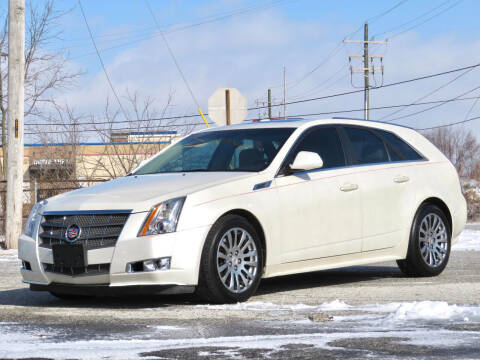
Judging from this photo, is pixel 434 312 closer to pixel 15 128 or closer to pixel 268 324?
pixel 268 324

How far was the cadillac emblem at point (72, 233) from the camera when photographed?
7172 mm

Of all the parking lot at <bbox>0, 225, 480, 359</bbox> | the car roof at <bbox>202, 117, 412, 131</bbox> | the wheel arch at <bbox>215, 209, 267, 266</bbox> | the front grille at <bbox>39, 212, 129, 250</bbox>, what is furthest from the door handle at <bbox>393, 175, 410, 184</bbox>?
the front grille at <bbox>39, 212, 129, 250</bbox>

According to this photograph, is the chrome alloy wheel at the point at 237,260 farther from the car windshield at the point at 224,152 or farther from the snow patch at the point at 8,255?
the snow patch at the point at 8,255

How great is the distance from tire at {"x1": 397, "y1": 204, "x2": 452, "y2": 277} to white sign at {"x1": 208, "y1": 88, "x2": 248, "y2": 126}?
8.00m

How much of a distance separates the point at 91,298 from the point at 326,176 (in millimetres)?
2528

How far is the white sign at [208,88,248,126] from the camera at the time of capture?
55.8ft

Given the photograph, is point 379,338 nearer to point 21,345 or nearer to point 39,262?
point 21,345

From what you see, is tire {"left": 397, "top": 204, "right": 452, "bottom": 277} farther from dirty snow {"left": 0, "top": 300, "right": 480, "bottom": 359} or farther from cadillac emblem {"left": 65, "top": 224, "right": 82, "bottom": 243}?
cadillac emblem {"left": 65, "top": 224, "right": 82, "bottom": 243}

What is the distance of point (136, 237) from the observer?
693 cm

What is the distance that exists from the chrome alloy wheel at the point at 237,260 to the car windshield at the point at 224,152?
76 centimetres

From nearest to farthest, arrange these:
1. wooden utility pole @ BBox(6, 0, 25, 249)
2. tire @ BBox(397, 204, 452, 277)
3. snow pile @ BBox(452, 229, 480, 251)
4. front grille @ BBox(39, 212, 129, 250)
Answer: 1. front grille @ BBox(39, 212, 129, 250)
2. tire @ BBox(397, 204, 452, 277)
3. snow pile @ BBox(452, 229, 480, 251)
4. wooden utility pole @ BBox(6, 0, 25, 249)

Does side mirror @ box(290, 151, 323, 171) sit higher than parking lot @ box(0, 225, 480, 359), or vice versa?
side mirror @ box(290, 151, 323, 171)

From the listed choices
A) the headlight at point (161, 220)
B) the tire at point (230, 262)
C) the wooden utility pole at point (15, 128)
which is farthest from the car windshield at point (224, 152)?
the wooden utility pole at point (15, 128)

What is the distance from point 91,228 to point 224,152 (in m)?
1.77
